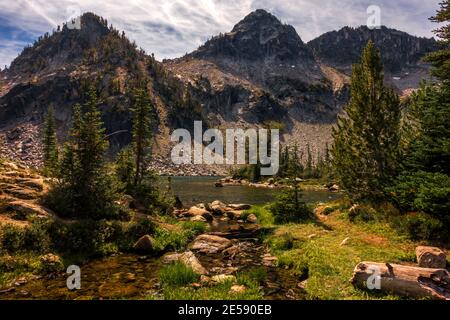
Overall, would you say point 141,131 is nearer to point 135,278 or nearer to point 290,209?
point 290,209

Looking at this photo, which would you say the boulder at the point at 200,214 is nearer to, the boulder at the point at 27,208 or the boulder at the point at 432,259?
the boulder at the point at 27,208

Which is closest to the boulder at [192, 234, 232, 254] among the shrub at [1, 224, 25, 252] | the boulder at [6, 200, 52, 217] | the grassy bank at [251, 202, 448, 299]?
the grassy bank at [251, 202, 448, 299]

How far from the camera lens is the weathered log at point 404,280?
39.1 ft

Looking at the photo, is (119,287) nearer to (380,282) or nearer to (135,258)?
(135,258)

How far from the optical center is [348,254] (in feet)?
59.6

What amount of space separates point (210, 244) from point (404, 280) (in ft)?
43.5

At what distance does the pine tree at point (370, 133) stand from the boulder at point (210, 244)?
14427mm

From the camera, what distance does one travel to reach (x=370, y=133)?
2973 centimetres

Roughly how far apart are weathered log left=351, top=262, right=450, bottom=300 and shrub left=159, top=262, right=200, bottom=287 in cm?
678

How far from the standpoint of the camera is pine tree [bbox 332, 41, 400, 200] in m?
29.0

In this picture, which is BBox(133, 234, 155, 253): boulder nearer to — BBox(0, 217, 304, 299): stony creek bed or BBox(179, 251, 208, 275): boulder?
BBox(0, 217, 304, 299): stony creek bed

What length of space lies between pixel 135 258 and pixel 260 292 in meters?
9.05

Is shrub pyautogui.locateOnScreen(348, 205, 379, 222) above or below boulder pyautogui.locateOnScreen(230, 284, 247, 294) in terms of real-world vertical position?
above
